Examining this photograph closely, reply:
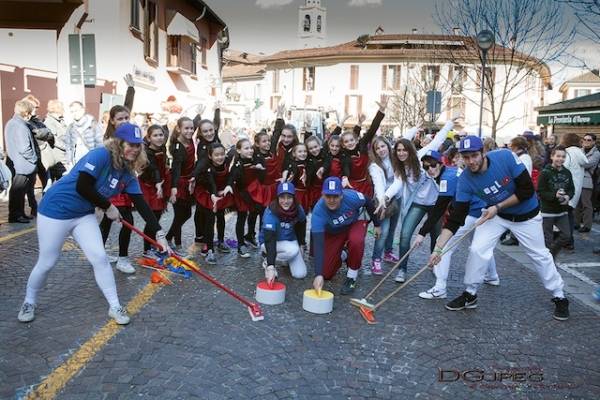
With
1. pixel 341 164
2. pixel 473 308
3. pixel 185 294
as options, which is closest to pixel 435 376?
pixel 473 308

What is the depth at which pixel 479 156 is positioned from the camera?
181 inches

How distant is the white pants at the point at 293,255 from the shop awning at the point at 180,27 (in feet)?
54.2

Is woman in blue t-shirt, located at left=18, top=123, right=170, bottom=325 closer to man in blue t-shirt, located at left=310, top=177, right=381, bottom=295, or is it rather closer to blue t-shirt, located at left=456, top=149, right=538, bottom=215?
man in blue t-shirt, located at left=310, top=177, right=381, bottom=295

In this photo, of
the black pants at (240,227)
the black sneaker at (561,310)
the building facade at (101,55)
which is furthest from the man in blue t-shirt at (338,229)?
the building facade at (101,55)

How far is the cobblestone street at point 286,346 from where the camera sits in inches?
131

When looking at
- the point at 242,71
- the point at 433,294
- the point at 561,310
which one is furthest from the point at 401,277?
the point at 242,71

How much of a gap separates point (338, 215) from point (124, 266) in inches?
99.6

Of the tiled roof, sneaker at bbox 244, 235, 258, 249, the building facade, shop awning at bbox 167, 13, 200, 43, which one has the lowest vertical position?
sneaker at bbox 244, 235, 258, 249

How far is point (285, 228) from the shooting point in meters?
5.89

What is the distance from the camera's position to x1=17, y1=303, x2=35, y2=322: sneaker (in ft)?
13.8

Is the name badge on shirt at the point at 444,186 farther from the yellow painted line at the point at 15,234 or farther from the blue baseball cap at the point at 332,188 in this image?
the yellow painted line at the point at 15,234

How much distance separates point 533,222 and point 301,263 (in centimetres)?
254

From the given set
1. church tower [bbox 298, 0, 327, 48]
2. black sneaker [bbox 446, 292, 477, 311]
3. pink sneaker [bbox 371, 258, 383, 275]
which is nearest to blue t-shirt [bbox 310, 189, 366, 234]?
pink sneaker [bbox 371, 258, 383, 275]

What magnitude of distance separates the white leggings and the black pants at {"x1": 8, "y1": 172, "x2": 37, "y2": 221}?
465 centimetres
